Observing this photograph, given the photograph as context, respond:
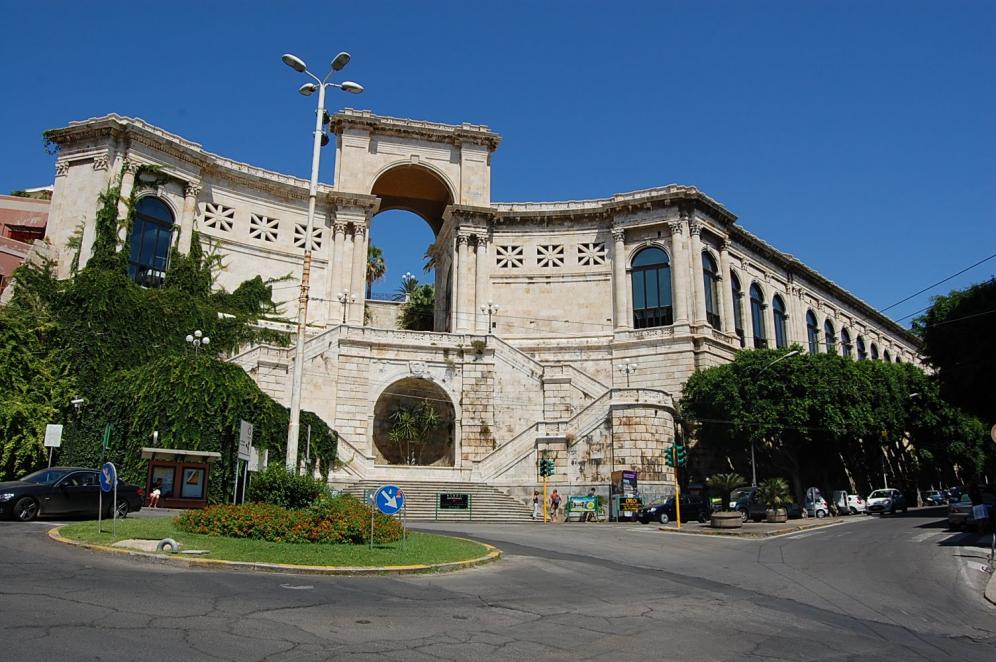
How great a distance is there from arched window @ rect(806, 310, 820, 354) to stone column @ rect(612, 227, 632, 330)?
20.7m

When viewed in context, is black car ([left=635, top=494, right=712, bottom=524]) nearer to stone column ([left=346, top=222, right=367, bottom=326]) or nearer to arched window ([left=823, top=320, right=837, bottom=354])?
stone column ([left=346, top=222, right=367, bottom=326])

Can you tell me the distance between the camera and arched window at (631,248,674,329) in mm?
48938

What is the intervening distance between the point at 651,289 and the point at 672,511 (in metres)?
19.9

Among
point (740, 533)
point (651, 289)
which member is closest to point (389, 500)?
point (740, 533)

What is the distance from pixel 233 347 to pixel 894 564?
34.1 m

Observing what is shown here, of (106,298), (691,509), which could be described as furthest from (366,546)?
(106,298)

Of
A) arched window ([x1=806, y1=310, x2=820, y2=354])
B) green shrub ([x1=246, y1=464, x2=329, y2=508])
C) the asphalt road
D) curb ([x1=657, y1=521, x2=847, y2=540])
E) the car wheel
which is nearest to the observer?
the asphalt road

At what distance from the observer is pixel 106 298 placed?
3684cm

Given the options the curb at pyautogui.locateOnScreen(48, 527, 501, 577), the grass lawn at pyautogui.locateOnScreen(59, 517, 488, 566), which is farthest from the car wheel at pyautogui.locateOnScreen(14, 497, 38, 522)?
the curb at pyautogui.locateOnScreen(48, 527, 501, 577)

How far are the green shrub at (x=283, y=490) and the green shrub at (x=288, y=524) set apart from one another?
4.82ft

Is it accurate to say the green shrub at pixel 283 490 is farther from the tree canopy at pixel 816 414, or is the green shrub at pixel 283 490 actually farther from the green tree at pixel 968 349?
the tree canopy at pixel 816 414

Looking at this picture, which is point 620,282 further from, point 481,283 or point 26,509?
point 26,509

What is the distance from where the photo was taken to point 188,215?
4531 centimetres

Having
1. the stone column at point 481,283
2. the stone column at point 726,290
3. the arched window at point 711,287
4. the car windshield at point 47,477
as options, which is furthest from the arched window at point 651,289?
the car windshield at point 47,477
